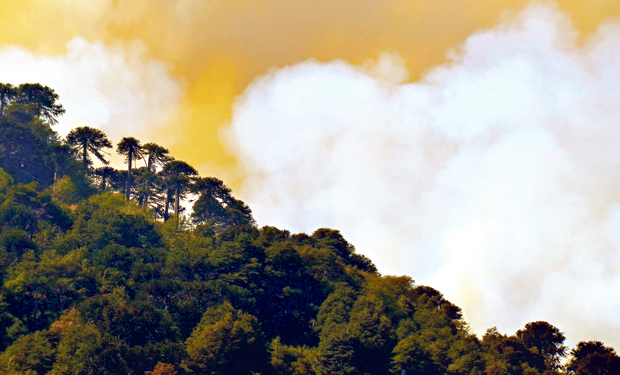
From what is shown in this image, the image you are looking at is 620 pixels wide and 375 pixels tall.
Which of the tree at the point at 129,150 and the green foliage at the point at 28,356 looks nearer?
the green foliage at the point at 28,356

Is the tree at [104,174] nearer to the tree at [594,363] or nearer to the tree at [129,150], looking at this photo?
the tree at [129,150]

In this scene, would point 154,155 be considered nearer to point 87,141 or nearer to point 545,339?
point 87,141

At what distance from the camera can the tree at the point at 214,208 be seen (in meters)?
152

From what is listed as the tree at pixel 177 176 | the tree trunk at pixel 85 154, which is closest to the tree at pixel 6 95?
the tree trunk at pixel 85 154

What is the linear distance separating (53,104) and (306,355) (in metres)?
97.0

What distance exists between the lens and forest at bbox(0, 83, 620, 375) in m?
88.1

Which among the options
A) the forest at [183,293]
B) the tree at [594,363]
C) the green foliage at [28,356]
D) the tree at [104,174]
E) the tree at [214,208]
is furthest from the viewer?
the tree at [104,174]

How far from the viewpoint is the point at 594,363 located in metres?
131

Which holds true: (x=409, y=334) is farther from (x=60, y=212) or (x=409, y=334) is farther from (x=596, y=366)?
(x=60, y=212)

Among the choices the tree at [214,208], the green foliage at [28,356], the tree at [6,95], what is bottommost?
the green foliage at [28,356]

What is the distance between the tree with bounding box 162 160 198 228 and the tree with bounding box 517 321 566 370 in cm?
7857

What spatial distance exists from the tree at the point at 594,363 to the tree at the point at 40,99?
125m

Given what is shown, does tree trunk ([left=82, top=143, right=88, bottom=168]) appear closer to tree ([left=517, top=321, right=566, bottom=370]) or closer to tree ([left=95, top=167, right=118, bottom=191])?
tree ([left=95, top=167, right=118, bottom=191])

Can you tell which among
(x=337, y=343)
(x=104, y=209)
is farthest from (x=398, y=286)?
(x=104, y=209)
